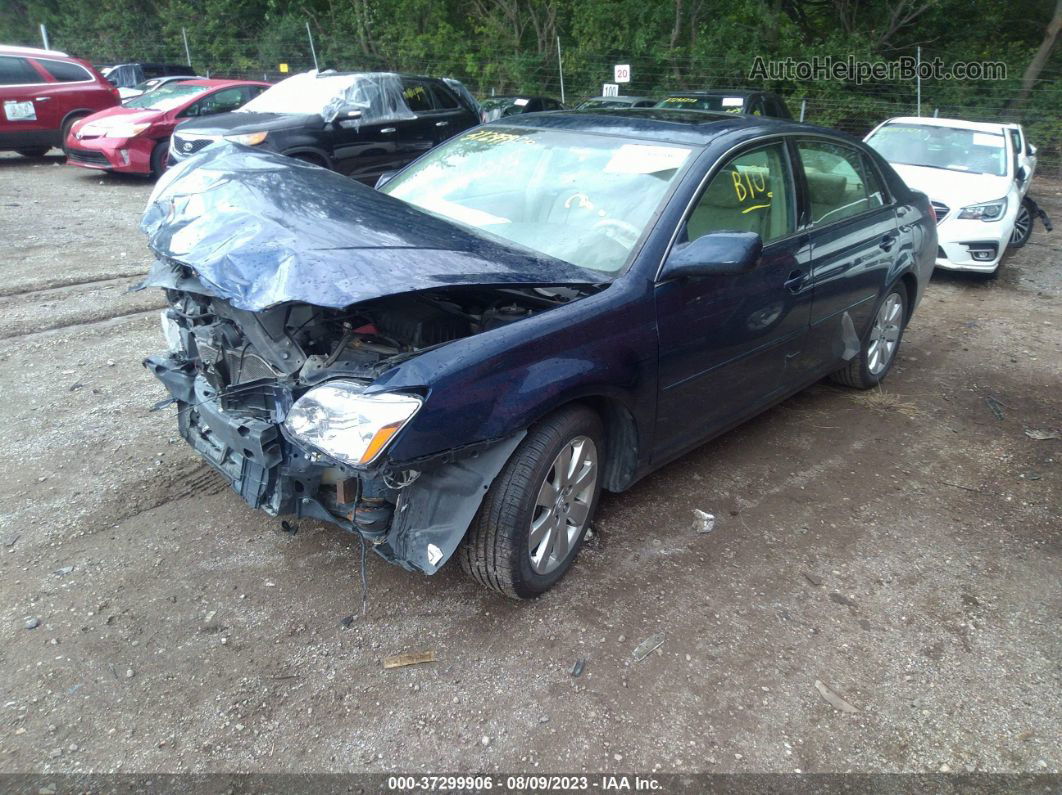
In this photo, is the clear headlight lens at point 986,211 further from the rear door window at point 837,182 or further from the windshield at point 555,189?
the windshield at point 555,189

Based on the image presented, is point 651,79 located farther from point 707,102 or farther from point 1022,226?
point 1022,226

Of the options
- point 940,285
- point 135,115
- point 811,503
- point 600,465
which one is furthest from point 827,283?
point 135,115

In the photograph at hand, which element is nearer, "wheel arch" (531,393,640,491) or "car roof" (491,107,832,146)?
"wheel arch" (531,393,640,491)

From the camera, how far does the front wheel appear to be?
941 cm

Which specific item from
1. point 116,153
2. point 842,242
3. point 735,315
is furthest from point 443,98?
point 735,315

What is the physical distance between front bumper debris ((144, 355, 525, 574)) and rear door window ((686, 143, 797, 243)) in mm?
1441

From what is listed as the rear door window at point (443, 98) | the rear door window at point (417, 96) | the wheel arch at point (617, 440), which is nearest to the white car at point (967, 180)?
the wheel arch at point (617, 440)

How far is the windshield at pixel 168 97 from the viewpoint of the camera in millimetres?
11702

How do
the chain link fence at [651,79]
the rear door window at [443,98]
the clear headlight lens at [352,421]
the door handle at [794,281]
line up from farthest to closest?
the chain link fence at [651,79] < the rear door window at [443,98] < the door handle at [794,281] < the clear headlight lens at [352,421]

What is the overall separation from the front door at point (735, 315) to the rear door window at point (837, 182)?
0.77ft

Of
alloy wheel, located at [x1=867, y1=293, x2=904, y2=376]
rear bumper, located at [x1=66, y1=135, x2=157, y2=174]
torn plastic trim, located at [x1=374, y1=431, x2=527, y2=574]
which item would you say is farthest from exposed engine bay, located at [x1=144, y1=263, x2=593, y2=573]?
rear bumper, located at [x1=66, y1=135, x2=157, y2=174]

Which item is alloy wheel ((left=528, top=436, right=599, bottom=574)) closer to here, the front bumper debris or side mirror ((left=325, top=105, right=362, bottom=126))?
the front bumper debris

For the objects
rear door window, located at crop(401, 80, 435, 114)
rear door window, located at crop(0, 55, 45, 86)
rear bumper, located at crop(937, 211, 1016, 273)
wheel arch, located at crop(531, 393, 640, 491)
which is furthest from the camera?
rear door window, located at crop(0, 55, 45, 86)

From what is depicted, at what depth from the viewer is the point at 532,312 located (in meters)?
3.01
